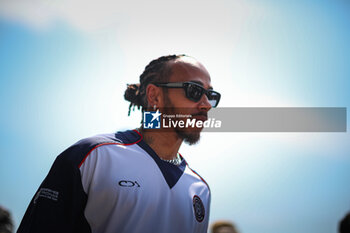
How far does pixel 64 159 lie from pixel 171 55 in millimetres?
1945

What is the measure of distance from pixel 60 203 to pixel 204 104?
6.13ft

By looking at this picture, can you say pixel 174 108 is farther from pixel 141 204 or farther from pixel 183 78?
pixel 141 204

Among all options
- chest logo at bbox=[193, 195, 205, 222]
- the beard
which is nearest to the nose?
the beard

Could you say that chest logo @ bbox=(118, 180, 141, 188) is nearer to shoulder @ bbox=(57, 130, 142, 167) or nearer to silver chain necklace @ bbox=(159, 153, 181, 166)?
shoulder @ bbox=(57, 130, 142, 167)

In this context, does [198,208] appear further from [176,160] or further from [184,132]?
[184,132]

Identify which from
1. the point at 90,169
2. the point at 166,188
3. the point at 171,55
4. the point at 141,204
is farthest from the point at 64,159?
the point at 171,55

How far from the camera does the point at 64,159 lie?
2.65m

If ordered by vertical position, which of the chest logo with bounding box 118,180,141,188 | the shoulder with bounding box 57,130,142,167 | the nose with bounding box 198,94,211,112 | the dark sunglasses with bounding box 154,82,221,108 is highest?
the dark sunglasses with bounding box 154,82,221,108

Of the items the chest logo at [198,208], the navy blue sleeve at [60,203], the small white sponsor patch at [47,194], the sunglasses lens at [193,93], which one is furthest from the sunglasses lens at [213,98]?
the small white sponsor patch at [47,194]

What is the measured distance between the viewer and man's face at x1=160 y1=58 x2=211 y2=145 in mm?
3406

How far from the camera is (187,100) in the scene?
11.2ft

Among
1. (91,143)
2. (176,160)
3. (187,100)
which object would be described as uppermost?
(187,100)

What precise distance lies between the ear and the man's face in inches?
3.4

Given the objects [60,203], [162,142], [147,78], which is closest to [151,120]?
[162,142]
